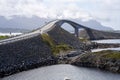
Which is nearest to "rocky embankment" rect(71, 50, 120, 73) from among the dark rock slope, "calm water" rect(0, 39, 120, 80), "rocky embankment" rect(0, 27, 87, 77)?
"calm water" rect(0, 39, 120, 80)

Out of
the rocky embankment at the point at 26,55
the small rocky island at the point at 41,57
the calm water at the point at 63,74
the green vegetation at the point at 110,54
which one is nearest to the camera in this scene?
the calm water at the point at 63,74

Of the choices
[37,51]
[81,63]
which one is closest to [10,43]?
[37,51]

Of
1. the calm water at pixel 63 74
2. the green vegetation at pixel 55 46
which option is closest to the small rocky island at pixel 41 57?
the green vegetation at pixel 55 46

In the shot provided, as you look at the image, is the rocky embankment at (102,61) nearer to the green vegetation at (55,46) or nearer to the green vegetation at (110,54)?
the green vegetation at (110,54)

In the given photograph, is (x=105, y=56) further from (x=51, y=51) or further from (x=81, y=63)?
(x=51, y=51)

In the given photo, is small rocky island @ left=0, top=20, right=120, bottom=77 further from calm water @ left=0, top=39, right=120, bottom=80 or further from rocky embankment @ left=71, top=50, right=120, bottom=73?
calm water @ left=0, top=39, right=120, bottom=80
